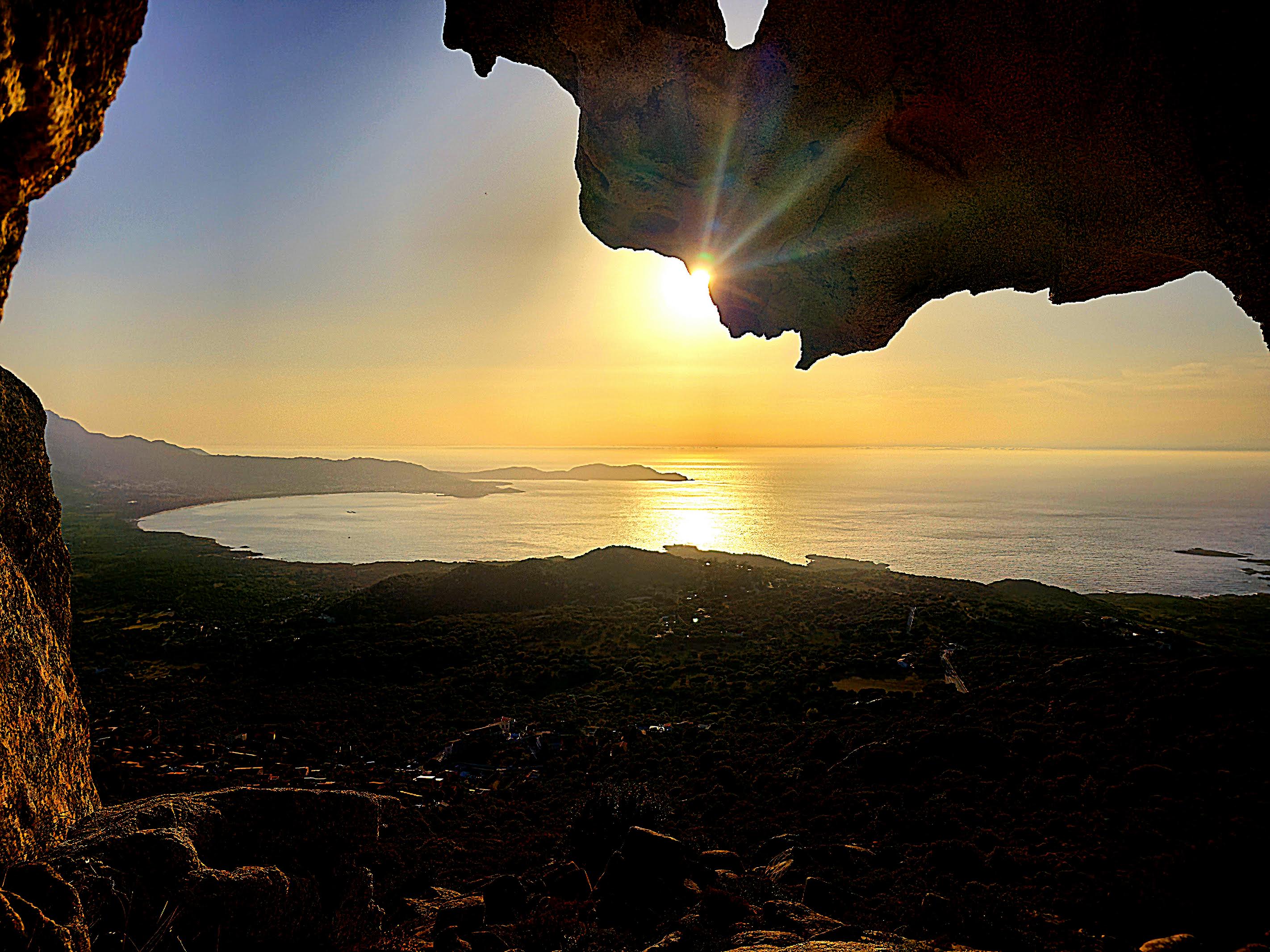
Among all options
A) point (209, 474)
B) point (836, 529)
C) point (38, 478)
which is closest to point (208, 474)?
point (209, 474)

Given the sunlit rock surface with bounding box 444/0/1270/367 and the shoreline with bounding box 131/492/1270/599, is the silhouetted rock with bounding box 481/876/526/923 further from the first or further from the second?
the shoreline with bounding box 131/492/1270/599

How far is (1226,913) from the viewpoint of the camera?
4652 millimetres

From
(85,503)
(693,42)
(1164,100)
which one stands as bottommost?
(85,503)

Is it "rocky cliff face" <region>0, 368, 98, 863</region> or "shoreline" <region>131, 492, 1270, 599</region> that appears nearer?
"rocky cliff face" <region>0, 368, 98, 863</region>

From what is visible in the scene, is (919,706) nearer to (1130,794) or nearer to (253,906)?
(1130,794)

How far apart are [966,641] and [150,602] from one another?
37.0m

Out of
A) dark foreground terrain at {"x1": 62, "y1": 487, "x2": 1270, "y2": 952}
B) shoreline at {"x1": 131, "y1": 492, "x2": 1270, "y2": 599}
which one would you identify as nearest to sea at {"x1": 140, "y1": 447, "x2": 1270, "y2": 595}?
shoreline at {"x1": 131, "y1": 492, "x2": 1270, "y2": 599}

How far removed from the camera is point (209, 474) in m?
156

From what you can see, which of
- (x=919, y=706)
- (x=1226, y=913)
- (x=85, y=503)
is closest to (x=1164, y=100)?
(x=1226, y=913)

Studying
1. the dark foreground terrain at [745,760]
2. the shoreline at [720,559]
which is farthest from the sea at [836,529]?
the dark foreground terrain at [745,760]

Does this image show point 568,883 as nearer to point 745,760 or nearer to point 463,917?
point 463,917

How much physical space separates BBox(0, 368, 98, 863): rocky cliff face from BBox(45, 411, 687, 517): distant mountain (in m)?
134

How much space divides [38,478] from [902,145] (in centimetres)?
1053

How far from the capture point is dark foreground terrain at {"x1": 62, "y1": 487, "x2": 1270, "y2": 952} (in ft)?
17.4
